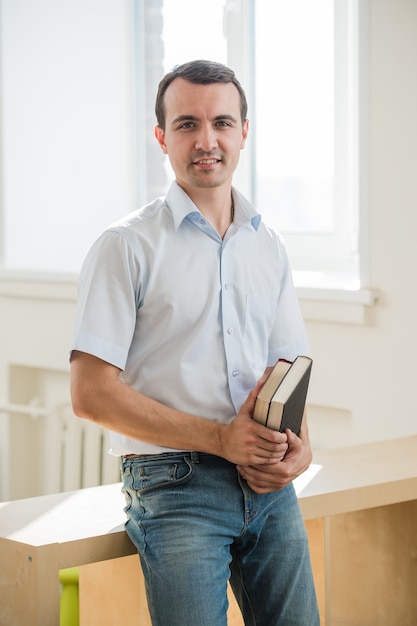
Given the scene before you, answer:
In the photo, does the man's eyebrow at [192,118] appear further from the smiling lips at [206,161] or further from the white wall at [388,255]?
the white wall at [388,255]

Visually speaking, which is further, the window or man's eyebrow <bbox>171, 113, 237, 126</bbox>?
the window

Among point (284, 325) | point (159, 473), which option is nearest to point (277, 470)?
point (159, 473)

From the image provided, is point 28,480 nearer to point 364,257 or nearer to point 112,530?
point 364,257

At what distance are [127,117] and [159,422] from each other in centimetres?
199

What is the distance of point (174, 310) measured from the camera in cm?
156

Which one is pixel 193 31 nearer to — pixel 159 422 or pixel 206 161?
pixel 206 161

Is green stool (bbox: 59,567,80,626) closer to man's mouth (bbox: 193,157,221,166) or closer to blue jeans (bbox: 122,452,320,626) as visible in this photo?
blue jeans (bbox: 122,452,320,626)

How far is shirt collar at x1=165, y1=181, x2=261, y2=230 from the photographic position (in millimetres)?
1606

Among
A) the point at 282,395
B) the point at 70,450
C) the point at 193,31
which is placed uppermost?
the point at 193,31

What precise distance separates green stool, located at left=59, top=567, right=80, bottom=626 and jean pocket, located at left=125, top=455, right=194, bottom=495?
2.47 feet

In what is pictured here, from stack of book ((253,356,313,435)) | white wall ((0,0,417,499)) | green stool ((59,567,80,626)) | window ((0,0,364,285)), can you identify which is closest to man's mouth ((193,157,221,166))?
stack of book ((253,356,313,435))

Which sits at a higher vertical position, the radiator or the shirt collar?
the shirt collar

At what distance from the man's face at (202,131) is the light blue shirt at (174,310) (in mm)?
55

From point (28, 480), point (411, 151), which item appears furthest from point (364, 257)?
point (28, 480)
